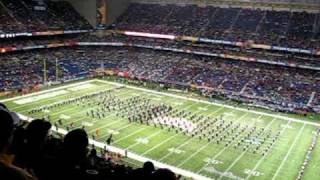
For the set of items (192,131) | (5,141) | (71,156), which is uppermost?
(5,141)

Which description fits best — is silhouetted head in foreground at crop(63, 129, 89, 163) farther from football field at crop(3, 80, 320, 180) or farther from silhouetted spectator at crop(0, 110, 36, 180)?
football field at crop(3, 80, 320, 180)

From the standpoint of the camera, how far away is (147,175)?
16.7ft

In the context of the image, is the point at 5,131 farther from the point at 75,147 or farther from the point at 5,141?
the point at 75,147

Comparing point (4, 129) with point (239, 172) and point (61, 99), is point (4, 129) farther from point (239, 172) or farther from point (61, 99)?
point (61, 99)

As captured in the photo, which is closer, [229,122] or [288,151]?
[288,151]

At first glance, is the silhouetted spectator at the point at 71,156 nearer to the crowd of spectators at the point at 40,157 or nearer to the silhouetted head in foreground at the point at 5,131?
the crowd of spectators at the point at 40,157

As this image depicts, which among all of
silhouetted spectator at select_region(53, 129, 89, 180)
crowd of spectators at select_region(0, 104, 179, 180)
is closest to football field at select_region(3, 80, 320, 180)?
crowd of spectators at select_region(0, 104, 179, 180)

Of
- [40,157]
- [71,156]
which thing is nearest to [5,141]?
[71,156]

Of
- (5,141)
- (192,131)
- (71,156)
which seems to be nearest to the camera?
(5,141)

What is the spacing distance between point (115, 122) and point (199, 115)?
9.82 metres

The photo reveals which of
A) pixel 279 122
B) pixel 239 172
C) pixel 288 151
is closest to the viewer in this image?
pixel 239 172

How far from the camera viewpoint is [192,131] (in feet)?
120

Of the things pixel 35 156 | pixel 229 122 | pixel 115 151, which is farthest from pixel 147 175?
pixel 229 122

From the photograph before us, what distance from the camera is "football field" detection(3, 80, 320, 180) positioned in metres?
28.9
